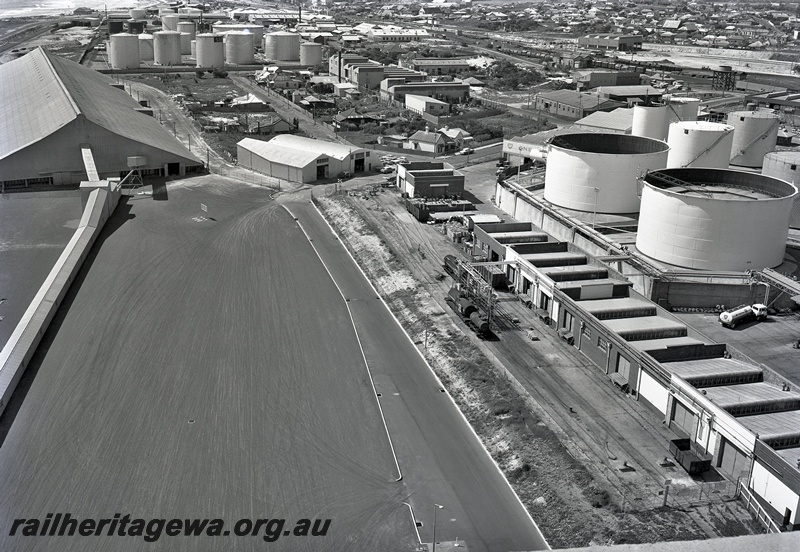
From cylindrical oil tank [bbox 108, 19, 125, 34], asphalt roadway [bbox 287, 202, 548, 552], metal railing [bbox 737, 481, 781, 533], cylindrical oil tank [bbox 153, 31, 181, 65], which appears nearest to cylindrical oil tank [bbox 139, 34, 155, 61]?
cylindrical oil tank [bbox 153, 31, 181, 65]

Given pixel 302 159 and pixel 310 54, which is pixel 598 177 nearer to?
pixel 302 159

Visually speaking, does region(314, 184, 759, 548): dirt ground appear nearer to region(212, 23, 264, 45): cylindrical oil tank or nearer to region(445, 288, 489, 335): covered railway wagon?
region(445, 288, 489, 335): covered railway wagon

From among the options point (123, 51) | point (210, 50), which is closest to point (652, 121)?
point (210, 50)

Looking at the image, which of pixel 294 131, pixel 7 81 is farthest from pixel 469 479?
pixel 7 81

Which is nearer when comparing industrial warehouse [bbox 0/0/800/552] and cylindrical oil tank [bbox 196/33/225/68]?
industrial warehouse [bbox 0/0/800/552]

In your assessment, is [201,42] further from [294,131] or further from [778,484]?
[778,484]

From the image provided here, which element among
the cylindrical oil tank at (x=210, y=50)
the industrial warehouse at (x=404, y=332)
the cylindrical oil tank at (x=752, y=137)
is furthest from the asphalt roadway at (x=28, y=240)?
the cylindrical oil tank at (x=210, y=50)

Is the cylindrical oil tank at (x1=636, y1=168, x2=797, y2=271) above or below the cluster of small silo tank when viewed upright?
below
